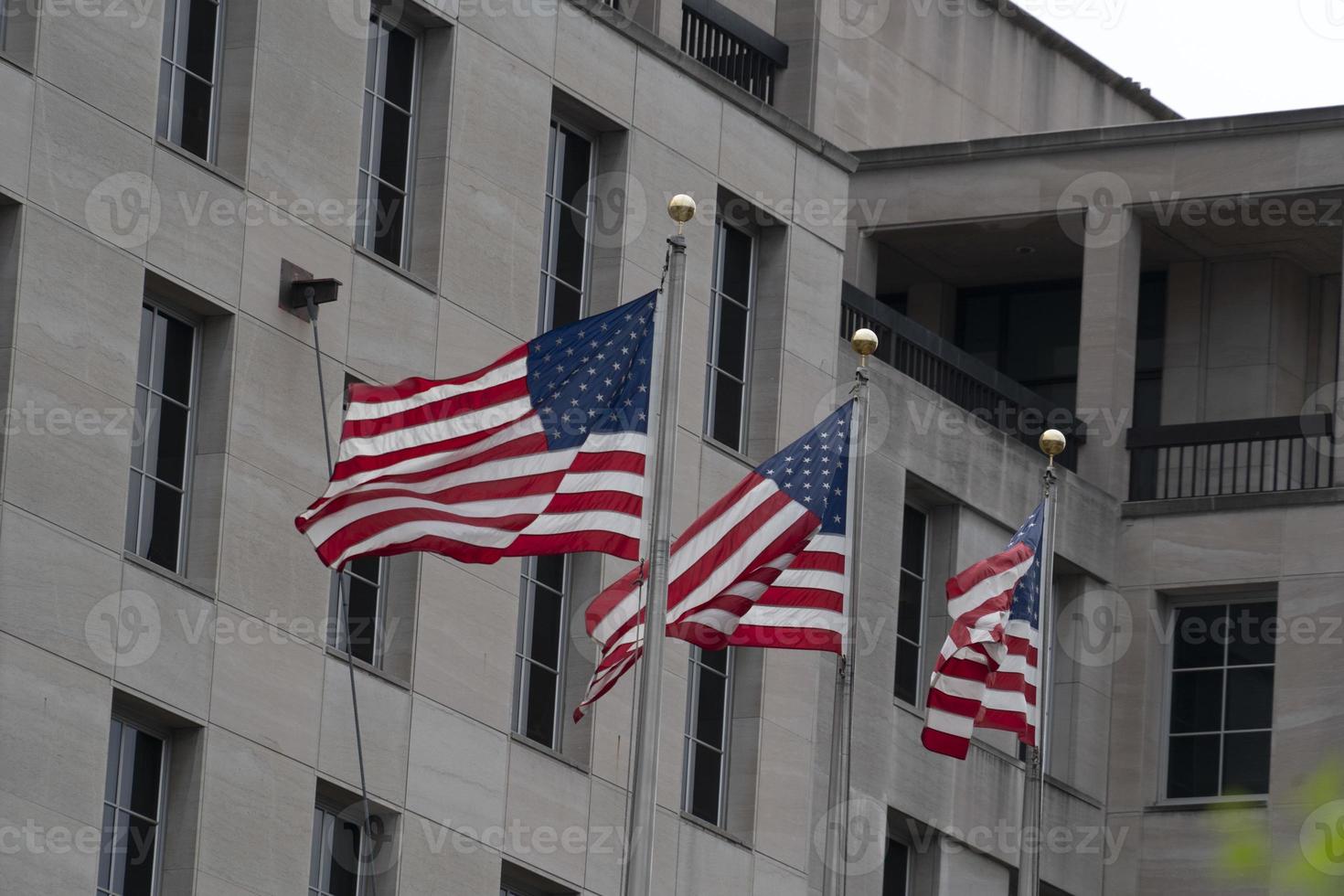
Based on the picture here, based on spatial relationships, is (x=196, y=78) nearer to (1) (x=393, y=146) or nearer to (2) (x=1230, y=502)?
(1) (x=393, y=146)

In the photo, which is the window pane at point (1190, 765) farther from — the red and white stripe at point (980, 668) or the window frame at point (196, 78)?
the window frame at point (196, 78)

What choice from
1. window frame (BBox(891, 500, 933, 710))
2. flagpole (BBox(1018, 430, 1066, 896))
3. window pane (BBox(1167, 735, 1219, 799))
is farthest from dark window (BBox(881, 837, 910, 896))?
flagpole (BBox(1018, 430, 1066, 896))

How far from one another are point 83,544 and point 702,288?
1057cm

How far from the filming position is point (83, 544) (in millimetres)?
29406

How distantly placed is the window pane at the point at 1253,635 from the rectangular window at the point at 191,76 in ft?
66.1

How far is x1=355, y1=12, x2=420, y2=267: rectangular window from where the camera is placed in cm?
3403

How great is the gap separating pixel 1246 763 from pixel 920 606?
587cm

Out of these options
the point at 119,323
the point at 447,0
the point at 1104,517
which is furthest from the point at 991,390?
the point at 119,323

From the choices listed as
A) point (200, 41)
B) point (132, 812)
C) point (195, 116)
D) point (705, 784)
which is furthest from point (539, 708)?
point (200, 41)

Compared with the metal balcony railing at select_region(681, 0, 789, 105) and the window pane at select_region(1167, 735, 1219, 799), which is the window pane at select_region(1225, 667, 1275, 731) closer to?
the window pane at select_region(1167, 735, 1219, 799)

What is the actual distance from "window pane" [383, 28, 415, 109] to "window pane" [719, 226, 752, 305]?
5744 mm

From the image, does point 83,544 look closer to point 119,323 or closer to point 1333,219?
point 119,323

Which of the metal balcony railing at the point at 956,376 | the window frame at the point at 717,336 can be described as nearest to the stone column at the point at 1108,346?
the metal balcony railing at the point at 956,376

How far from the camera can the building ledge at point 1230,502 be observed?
4656cm
